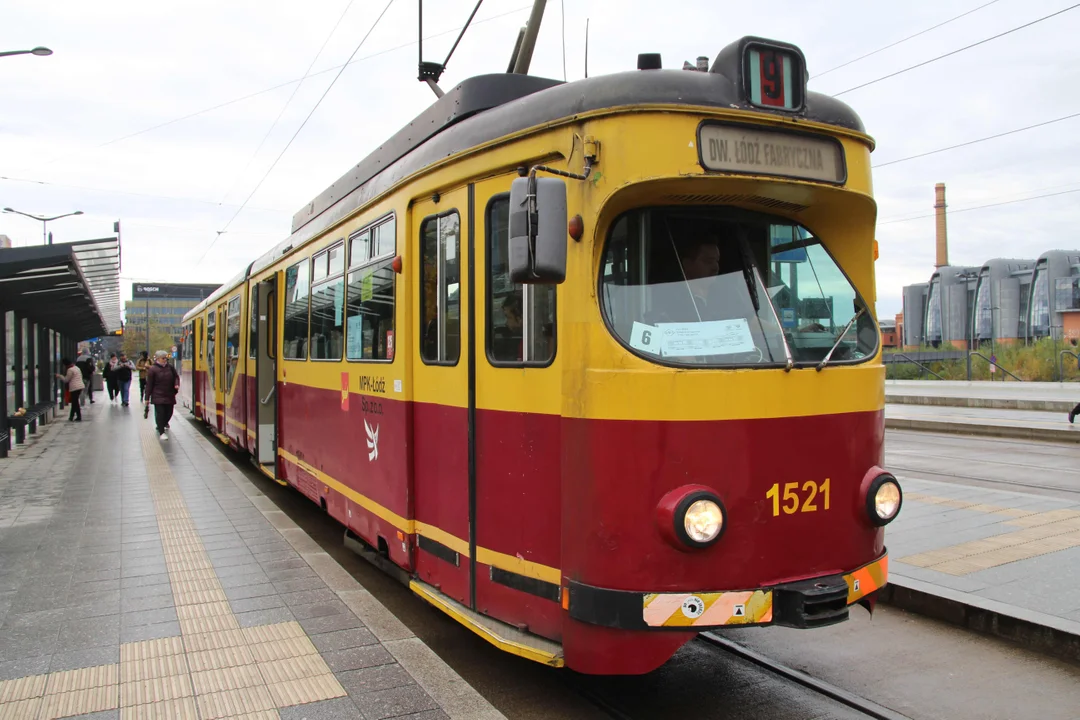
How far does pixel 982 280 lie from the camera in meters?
40.5

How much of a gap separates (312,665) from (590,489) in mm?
2129

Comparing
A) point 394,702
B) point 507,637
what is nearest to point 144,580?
point 394,702

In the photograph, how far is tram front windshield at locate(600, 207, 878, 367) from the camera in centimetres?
367

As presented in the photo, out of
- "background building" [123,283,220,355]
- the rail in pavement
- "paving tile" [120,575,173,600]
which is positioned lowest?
"paving tile" [120,575,173,600]

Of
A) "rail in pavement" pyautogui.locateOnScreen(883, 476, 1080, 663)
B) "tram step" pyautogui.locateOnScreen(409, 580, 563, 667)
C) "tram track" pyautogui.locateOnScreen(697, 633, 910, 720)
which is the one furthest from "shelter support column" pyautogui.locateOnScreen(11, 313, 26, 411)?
"rail in pavement" pyautogui.locateOnScreen(883, 476, 1080, 663)

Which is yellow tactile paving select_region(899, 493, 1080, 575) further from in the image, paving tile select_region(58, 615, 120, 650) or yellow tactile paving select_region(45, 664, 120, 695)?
paving tile select_region(58, 615, 120, 650)

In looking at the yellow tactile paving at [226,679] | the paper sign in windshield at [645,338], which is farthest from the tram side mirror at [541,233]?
the yellow tactile paving at [226,679]

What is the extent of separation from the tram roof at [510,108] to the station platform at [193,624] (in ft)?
9.56

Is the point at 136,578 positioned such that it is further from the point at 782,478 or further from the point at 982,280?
the point at 982,280

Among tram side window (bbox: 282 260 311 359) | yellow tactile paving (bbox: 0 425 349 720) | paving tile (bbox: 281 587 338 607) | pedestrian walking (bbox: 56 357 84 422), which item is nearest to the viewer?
yellow tactile paving (bbox: 0 425 349 720)

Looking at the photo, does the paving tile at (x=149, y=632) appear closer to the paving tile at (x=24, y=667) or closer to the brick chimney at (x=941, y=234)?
the paving tile at (x=24, y=667)

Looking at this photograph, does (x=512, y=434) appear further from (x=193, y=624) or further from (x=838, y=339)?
(x=193, y=624)

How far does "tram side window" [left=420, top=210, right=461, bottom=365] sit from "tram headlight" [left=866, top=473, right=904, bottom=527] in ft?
7.40

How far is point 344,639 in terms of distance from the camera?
5.00m
